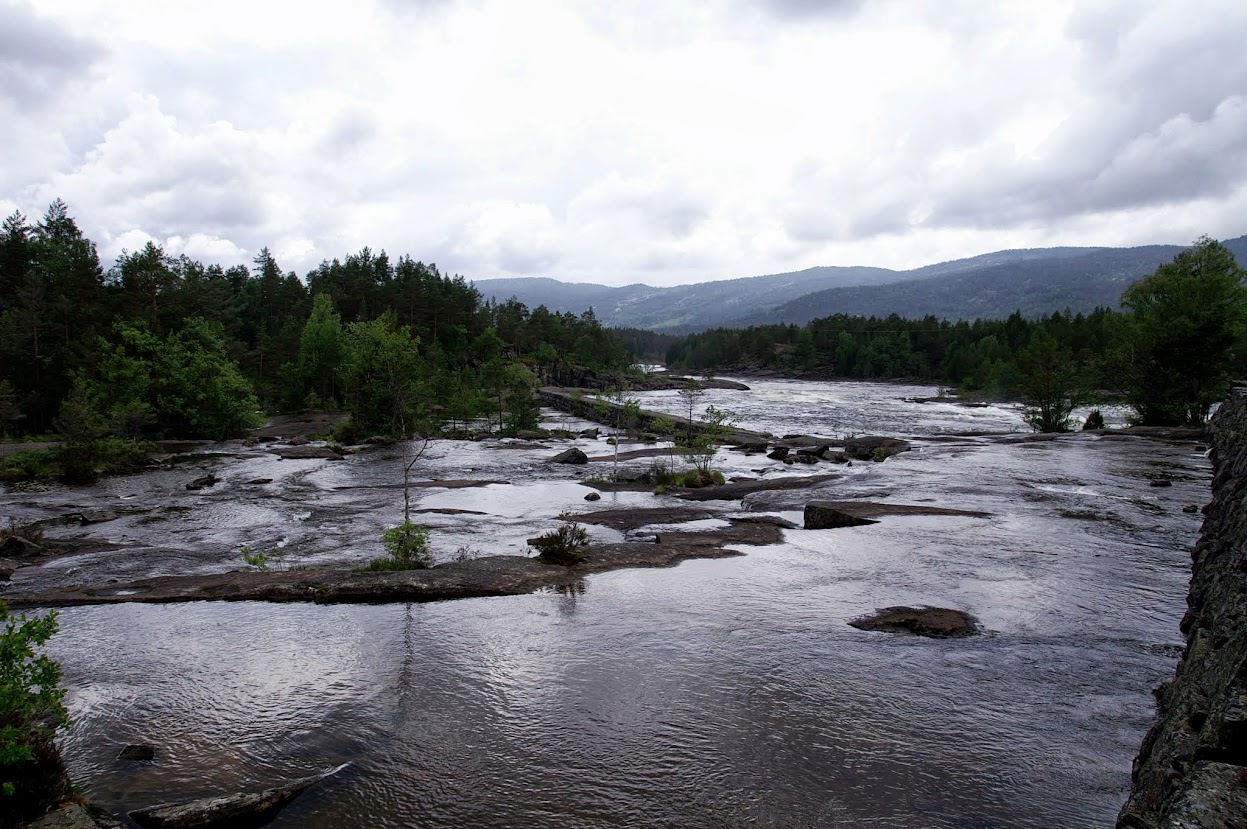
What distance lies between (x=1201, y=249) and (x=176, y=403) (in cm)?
8584

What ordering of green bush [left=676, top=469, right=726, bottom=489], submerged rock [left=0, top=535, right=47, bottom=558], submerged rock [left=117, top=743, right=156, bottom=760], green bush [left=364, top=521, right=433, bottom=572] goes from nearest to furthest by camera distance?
submerged rock [left=117, top=743, right=156, bottom=760] → green bush [left=364, top=521, right=433, bottom=572] → submerged rock [left=0, top=535, right=47, bottom=558] → green bush [left=676, top=469, right=726, bottom=489]

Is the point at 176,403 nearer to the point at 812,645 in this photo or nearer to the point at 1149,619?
the point at 812,645

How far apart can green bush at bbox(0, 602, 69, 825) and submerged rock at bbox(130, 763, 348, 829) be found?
1070 millimetres

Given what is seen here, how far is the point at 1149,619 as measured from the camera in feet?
48.6

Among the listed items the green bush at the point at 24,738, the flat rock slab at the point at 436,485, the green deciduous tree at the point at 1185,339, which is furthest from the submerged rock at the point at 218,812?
the green deciduous tree at the point at 1185,339

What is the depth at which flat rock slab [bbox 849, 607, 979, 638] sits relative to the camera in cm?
1447

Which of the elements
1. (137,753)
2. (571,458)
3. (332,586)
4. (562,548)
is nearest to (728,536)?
(562,548)

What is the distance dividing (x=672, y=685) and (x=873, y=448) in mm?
39078

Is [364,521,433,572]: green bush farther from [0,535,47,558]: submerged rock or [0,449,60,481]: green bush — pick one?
[0,449,60,481]: green bush

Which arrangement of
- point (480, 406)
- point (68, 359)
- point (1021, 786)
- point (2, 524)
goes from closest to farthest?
point (1021, 786), point (2, 524), point (68, 359), point (480, 406)

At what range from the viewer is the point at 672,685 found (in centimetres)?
1220

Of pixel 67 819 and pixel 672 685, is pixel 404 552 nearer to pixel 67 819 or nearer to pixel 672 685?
pixel 672 685

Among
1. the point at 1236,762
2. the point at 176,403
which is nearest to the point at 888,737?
the point at 1236,762

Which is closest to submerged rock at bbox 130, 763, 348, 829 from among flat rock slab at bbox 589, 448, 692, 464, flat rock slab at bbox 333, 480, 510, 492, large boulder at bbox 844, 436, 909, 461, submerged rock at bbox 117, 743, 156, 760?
submerged rock at bbox 117, 743, 156, 760
